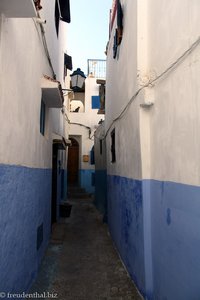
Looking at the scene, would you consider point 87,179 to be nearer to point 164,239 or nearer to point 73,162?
point 73,162

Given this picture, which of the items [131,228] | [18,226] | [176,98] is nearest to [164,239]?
[131,228]

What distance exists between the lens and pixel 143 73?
459cm

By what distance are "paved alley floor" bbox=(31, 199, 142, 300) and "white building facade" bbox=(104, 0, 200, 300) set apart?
15.0 inches

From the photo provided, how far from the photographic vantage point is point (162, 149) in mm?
3814

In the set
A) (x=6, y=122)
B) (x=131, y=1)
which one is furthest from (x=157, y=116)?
(x=131, y=1)

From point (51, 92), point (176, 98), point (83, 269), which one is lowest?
point (83, 269)

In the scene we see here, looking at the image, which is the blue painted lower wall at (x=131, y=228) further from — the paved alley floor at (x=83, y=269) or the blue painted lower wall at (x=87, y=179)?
the blue painted lower wall at (x=87, y=179)

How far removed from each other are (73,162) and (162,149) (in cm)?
1619

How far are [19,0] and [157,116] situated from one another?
2.29 m

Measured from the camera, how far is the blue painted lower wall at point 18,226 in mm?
3105

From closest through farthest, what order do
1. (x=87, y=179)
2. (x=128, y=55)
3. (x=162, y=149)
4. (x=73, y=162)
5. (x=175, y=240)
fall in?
(x=175, y=240)
(x=162, y=149)
(x=128, y=55)
(x=87, y=179)
(x=73, y=162)

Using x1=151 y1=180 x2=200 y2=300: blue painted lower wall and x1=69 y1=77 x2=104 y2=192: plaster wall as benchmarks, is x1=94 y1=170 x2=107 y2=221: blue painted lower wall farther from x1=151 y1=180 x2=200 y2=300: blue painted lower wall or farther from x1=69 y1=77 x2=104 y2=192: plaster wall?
x1=69 y1=77 x2=104 y2=192: plaster wall

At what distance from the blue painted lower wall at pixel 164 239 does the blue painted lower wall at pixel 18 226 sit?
5.62 feet

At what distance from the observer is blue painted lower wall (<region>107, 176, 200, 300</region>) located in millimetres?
2893
